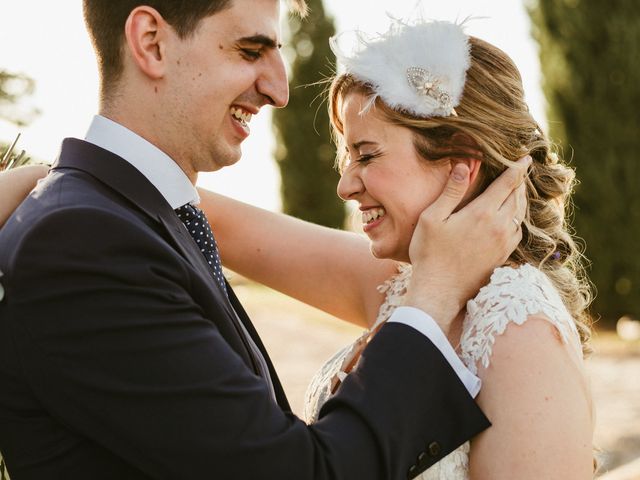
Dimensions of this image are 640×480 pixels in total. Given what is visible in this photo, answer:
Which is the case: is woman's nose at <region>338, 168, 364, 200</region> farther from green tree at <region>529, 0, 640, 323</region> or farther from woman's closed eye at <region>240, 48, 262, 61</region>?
green tree at <region>529, 0, 640, 323</region>

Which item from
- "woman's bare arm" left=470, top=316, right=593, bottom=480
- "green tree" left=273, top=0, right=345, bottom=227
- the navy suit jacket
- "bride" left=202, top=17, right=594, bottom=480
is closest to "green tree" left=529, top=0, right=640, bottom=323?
"green tree" left=273, top=0, right=345, bottom=227

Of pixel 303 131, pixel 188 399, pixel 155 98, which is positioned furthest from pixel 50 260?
pixel 303 131

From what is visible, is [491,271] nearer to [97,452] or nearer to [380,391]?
[380,391]

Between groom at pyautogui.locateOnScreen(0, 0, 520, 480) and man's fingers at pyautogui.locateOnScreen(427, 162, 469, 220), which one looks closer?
groom at pyautogui.locateOnScreen(0, 0, 520, 480)

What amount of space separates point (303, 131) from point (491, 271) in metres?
15.6

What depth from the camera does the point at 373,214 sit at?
2869mm

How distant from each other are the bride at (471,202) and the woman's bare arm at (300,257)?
14cm

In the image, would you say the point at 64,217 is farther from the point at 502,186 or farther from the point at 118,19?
the point at 502,186

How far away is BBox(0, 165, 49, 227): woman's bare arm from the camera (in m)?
2.25

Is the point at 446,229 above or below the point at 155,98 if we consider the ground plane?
below

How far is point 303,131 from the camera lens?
17938mm

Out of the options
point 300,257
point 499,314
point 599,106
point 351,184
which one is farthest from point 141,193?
point 599,106

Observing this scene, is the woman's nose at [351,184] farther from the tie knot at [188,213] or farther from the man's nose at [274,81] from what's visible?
the tie knot at [188,213]

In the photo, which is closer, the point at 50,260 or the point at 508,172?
the point at 50,260
